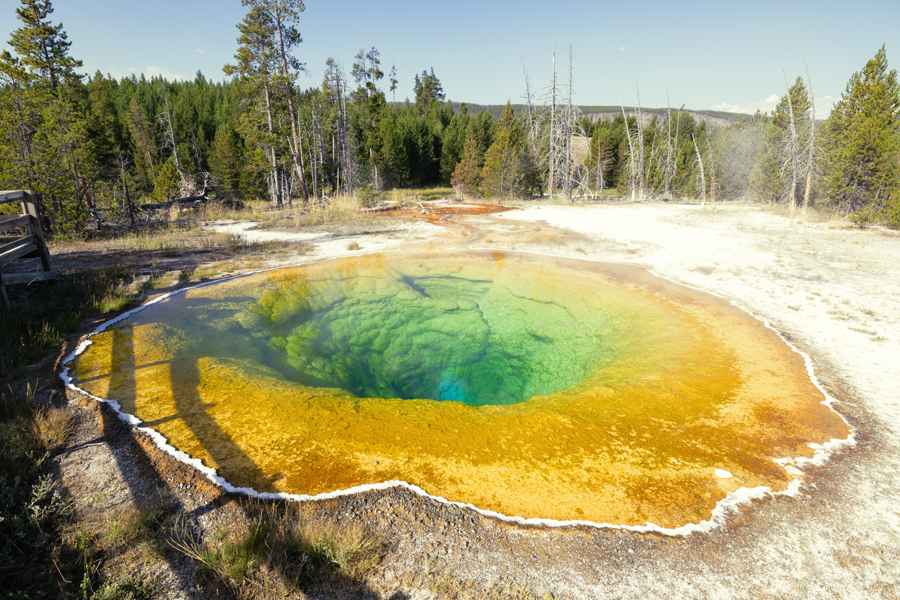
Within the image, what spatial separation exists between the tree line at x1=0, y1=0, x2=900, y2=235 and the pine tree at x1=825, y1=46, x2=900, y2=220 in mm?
57

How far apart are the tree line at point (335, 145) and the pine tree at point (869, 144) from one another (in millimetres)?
57

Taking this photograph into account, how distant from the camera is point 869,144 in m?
19.8

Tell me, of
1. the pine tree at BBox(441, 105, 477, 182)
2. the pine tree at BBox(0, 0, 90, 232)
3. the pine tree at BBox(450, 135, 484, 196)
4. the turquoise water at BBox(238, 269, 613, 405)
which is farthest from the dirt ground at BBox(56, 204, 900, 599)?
the pine tree at BBox(441, 105, 477, 182)

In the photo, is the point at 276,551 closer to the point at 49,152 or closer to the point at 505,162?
the point at 49,152

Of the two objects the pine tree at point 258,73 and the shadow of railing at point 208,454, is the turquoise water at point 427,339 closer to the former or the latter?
the shadow of railing at point 208,454

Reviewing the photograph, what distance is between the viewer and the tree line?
14.6m

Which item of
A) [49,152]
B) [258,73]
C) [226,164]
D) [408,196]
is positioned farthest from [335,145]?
[49,152]

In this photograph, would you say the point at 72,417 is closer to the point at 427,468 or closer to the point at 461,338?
the point at 427,468

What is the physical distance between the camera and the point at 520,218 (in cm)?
1998

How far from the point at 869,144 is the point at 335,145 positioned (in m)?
40.6

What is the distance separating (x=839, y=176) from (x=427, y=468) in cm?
2641

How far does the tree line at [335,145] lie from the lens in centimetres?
1457

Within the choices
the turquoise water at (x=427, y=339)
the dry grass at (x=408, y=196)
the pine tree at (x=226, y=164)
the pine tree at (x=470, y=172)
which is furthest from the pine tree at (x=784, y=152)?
the pine tree at (x=226, y=164)

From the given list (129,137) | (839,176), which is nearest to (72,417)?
(839,176)
